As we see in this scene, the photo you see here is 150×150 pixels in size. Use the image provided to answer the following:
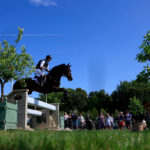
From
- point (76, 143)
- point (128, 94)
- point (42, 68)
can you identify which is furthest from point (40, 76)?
point (128, 94)

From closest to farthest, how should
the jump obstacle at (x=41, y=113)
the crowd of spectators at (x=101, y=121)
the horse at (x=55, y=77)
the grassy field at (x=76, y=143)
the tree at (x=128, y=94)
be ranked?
the grassy field at (x=76, y=143) < the jump obstacle at (x=41, y=113) < the horse at (x=55, y=77) < the crowd of spectators at (x=101, y=121) < the tree at (x=128, y=94)

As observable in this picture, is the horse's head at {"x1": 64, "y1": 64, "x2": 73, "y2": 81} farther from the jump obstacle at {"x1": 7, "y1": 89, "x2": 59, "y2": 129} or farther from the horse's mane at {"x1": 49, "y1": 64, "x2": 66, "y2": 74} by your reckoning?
the jump obstacle at {"x1": 7, "y1": 89, "x2": 59, "y2": 129}

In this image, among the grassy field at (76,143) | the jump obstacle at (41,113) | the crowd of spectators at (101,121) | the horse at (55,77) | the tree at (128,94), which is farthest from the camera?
the tree at (128,94)

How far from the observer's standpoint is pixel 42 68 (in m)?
13.2

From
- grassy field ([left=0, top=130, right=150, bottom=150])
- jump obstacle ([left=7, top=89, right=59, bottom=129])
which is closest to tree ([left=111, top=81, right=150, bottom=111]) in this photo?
jump obstacle ([left=7, top=89, right=59, bottom=129])

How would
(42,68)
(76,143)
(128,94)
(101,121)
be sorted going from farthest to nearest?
1. (128,94)
2. (101,121)
3. (42,68)
4. (76,143)

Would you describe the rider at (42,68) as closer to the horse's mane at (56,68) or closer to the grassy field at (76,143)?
the horse's mane at (56,68)

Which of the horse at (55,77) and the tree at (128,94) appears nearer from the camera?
the horse at (55,77)

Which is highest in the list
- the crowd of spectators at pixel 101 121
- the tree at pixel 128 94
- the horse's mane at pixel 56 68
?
the tree at pixel 128 94

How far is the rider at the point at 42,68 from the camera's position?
13213 millimetres

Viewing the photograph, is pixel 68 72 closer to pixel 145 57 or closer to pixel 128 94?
pixel 145 57

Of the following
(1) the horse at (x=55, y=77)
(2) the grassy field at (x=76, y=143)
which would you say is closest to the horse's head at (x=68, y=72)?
(1) the horse at (x=55, y=77)

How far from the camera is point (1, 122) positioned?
33.2ft

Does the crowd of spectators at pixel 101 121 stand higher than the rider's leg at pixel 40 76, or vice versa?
the rider's leg at pixel 40 76
